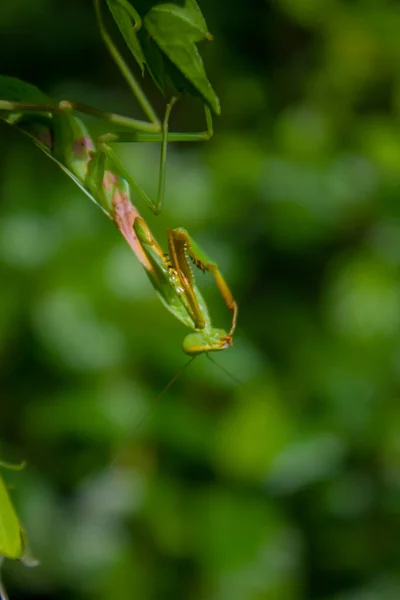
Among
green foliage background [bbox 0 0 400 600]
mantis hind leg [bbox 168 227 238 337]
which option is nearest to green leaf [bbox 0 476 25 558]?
mantis hind leg [bbox 168 227 238 337]

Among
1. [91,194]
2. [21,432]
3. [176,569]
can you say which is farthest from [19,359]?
[91,194]

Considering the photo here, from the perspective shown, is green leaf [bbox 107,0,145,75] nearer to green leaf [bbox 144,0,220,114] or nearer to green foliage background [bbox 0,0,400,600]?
green leaf [bbox 144,0,220,114]

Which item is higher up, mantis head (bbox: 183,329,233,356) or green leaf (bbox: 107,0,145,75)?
green leaf (bbox: 107,0,145,75)

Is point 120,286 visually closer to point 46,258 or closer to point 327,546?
point 46,258

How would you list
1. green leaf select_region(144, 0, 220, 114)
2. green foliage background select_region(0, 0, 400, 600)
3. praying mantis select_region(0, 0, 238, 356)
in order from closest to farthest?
green leaf select_region(144, 0, 220, 114), praying mantis select_region(0, 0, 238, 356), green foliage background select_region(0, 0, 400, 600)

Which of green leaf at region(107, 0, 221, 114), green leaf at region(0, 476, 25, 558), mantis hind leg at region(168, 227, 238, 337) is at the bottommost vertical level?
green leaf at region(0, 476, 25, 558)

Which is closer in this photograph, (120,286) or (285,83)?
(120,286)

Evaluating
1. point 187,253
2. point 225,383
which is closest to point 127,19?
point 187,253
